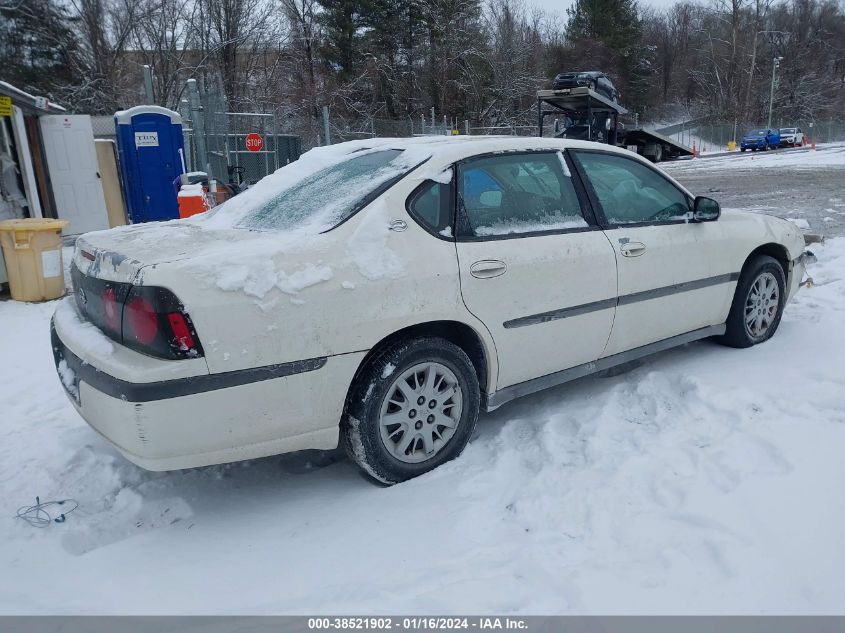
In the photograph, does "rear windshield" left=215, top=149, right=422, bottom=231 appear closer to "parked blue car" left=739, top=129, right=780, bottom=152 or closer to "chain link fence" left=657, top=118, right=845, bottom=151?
"parked blue car" left=739, top=129, right=780, bottom=152

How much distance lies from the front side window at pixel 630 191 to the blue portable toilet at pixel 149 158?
9166mm

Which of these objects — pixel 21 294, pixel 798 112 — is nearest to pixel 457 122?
pixel 21 294

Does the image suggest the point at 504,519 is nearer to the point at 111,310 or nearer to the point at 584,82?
the point at 111,310

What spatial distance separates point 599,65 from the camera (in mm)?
Answer: 51594

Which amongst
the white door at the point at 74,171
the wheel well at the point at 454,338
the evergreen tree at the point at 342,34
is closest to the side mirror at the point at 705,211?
the wheel well at the point at 454,338

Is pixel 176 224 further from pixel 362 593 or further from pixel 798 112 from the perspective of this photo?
pixel 798 112

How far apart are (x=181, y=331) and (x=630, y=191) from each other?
9.28ft

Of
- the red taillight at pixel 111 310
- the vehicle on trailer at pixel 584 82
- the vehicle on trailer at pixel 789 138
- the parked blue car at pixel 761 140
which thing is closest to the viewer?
the red taillight at pixel 111 310

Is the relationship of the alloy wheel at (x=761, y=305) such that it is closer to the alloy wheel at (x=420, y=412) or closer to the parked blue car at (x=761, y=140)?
the alloy wheel at (x=420, y=412)

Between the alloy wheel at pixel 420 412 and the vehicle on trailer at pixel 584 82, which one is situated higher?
the vehicle on trailer at pixel 584 82

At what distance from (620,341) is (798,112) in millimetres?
69036

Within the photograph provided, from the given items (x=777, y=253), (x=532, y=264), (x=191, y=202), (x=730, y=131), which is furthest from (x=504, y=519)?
(x=730, y=131)

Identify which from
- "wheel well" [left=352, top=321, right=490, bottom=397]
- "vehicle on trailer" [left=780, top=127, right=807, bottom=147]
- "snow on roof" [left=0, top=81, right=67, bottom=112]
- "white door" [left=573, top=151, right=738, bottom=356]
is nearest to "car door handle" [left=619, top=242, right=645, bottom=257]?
"white door" [left=573, top=151, right=738, bottom=356]

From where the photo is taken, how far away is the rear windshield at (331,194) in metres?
3.10
